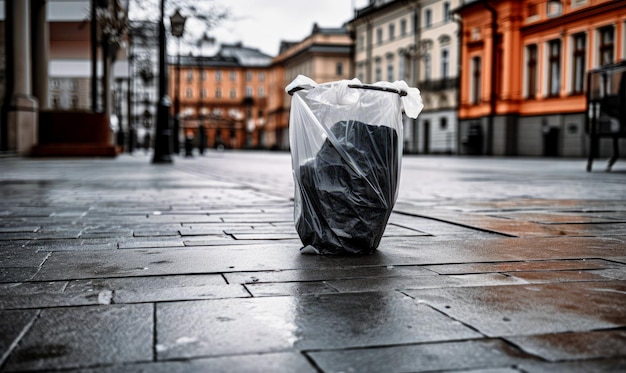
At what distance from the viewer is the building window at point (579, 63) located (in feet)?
109

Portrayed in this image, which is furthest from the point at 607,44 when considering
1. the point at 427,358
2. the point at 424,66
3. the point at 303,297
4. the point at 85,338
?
the point at 85,338

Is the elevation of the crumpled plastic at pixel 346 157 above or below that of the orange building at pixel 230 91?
below

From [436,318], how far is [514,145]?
37283 mm

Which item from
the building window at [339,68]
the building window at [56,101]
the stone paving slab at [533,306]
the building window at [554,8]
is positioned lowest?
the stone paving slab at [533,306]

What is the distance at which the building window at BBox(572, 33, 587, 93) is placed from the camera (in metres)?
33.2

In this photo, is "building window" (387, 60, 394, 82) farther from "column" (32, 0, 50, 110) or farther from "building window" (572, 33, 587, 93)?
"column" (32, 0, 50, 110)

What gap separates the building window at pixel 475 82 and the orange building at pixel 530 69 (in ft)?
0.11

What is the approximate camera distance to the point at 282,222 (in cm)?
559

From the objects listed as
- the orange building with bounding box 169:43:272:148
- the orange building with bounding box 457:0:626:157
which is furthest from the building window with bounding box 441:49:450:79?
the orange building with bounding box 169:43:272:148

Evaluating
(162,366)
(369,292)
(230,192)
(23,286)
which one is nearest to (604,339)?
(369,292)

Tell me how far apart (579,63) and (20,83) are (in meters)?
24.6

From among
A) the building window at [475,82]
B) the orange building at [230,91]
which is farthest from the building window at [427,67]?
the orange building at [230,91]

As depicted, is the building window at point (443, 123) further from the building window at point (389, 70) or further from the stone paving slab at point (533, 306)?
the stone paving slab at point (533, 306)

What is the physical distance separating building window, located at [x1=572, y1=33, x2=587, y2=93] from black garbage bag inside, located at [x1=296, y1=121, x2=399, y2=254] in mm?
31948
